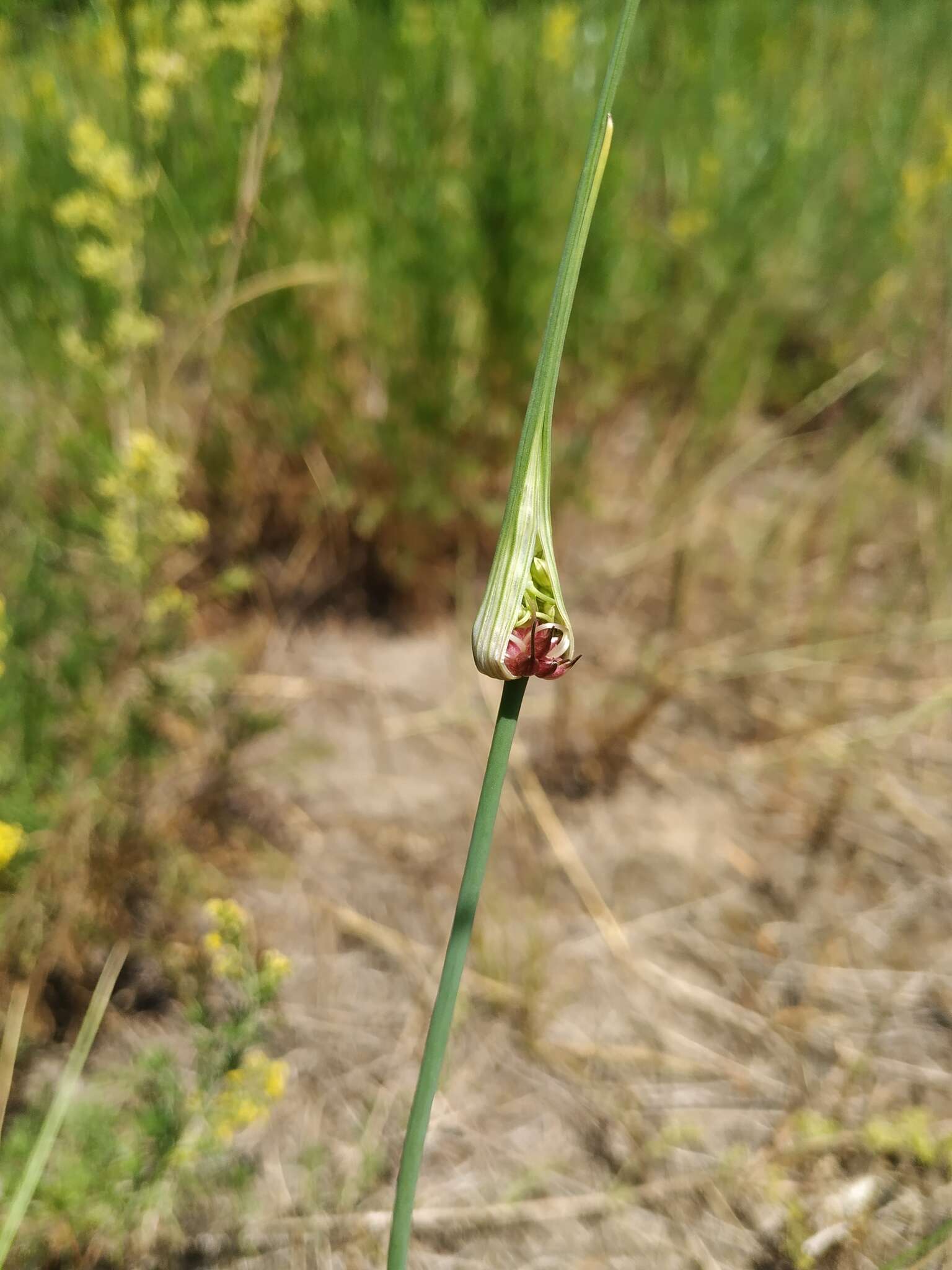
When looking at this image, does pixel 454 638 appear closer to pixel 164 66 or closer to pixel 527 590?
pixel 164 66

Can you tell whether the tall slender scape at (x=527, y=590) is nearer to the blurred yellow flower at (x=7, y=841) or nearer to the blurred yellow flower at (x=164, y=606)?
the blurred yellow flower at (x=7, y=841)

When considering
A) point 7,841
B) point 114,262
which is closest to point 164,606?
point 7,841

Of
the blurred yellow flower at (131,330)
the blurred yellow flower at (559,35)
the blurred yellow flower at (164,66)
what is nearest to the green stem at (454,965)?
the blurred yellow flower at (131,330)

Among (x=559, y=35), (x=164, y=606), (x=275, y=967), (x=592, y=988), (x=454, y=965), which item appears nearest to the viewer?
(x=454, y=965)

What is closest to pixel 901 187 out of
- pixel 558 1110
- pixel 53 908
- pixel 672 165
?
pixel 672 165

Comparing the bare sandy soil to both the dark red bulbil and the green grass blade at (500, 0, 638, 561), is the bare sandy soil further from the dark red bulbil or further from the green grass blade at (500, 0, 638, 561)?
the green grass blade at (500, 0, 638, 561)

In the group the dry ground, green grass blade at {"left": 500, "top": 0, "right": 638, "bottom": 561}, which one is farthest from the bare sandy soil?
green grass blade at {"left": 500, "top": 0, "right": 638, "bottom": 561}

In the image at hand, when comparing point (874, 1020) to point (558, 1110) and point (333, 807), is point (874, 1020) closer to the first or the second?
point (558, 1110)
